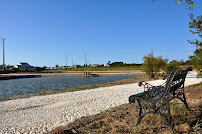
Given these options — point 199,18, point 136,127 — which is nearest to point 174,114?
point 136,127

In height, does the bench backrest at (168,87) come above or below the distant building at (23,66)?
below

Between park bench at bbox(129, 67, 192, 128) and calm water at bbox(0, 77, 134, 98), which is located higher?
park bench at bbox(129, 67, 192, 128)

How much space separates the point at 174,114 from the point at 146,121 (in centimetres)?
80

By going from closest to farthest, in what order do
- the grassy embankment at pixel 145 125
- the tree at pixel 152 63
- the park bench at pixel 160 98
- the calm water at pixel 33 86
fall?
1. the park bench at pixel 160 98
2. the grassy embankment at pixel 145 125
3. the calm water at pixel 33 86
4. the tree at pixel 152 63

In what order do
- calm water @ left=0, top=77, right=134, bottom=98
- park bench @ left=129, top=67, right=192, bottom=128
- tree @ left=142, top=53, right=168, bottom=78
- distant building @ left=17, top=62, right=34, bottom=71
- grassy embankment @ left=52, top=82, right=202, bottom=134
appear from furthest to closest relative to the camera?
distant building @ left=17, top=62, right=34, bottom=71 < tree @ left=142, top=53, right=168, bottom=78 < calm water @ left=0, top=77, right=134, bottom=98 < grassy embankment @ left=52, top=82, right=202, bottom=134 < park bench @ left=129, top=67, right=192, bottom=128

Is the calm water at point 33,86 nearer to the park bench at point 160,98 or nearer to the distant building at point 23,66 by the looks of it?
the park bench at point 160,98

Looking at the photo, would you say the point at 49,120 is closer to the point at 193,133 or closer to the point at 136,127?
the point at 136,127

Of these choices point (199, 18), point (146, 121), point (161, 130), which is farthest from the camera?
point (199, 18)

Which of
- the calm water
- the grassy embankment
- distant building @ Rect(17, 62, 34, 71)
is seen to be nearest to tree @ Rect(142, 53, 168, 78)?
the calm water

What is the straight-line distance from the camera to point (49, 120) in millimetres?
5164

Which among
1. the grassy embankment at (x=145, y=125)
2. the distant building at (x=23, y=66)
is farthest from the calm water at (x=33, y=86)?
the distant building at (x=23, y=66)

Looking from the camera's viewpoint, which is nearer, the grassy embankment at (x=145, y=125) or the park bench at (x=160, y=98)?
the park bench at (x=160, y=98)

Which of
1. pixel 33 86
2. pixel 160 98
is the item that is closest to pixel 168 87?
pixel 160 98

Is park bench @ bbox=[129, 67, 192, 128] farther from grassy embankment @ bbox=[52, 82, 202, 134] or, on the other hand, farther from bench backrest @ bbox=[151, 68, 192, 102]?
grassy embankment @ bbox=[52, 82, 202, 134]
